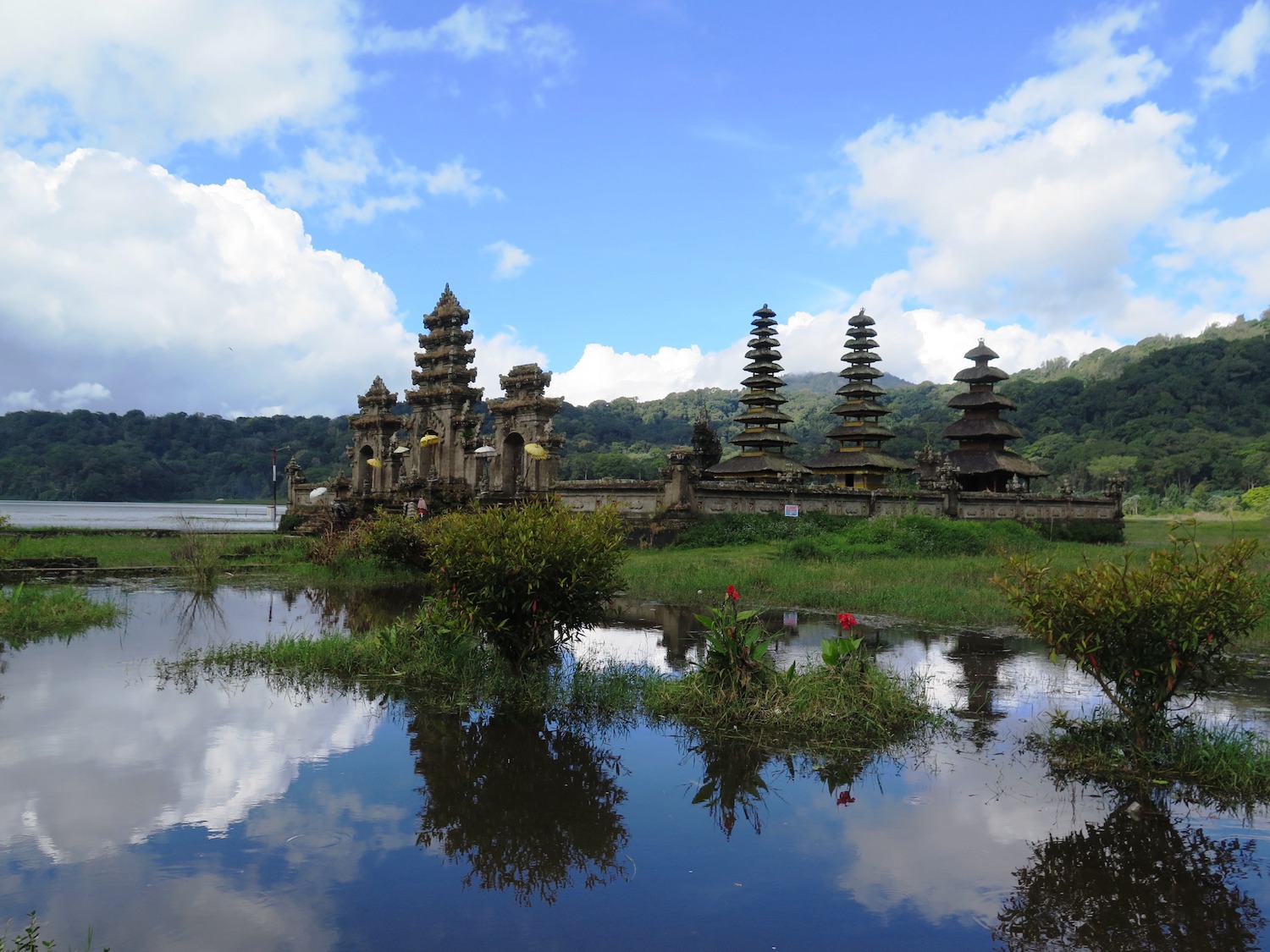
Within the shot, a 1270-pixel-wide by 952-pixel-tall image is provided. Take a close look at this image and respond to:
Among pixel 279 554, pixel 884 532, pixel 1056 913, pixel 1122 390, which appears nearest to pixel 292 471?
pixel 279 554

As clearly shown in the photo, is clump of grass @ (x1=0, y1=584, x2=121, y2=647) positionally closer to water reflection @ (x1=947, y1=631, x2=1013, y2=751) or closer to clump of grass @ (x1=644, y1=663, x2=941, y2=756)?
clump of grass @ (x1=644, y1=663, x2=941, y2=756)

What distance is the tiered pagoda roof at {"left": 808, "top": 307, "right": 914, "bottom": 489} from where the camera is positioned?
165 ft

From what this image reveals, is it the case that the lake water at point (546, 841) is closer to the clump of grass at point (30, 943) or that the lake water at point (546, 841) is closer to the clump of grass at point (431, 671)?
the clump of grass at point (30, 943)

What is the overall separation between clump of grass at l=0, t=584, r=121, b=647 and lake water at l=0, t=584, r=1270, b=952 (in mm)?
4655

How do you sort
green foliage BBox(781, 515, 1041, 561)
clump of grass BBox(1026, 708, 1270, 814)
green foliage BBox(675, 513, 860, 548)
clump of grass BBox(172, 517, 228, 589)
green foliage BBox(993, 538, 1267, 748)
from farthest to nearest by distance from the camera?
green foliage BBox(675, 513, 860, 548)
green foliage BBox(781, 515, 1041, 561)
clump of grass BBox(172, 517, 228, 589)
green foliage BBox(993, 538, 1267, 748)
clump of grass BBox(1026, 708, 1270, 814)

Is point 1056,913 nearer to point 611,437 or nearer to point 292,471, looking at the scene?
point 292,471

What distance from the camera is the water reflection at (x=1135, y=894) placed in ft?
17.5

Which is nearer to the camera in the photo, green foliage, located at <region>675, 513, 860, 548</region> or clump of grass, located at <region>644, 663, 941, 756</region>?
clump of grass, located at <region>644, 663, 941, 756</region>

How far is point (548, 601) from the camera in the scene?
1110 cm

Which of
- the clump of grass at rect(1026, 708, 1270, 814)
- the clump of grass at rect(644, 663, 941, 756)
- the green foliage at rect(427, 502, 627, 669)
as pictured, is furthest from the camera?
the green foliage at rect(427, 502, 627, 669)

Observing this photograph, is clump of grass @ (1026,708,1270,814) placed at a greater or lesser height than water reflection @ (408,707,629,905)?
greater

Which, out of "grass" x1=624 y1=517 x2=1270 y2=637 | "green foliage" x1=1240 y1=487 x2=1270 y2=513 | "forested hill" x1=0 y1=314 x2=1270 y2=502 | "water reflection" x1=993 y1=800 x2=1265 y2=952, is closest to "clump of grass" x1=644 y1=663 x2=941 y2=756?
"water reflection" x1=993 y1=800 x2=1265 y2=952

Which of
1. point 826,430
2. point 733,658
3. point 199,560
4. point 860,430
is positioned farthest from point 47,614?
point 826,430

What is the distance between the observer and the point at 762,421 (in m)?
50.0
